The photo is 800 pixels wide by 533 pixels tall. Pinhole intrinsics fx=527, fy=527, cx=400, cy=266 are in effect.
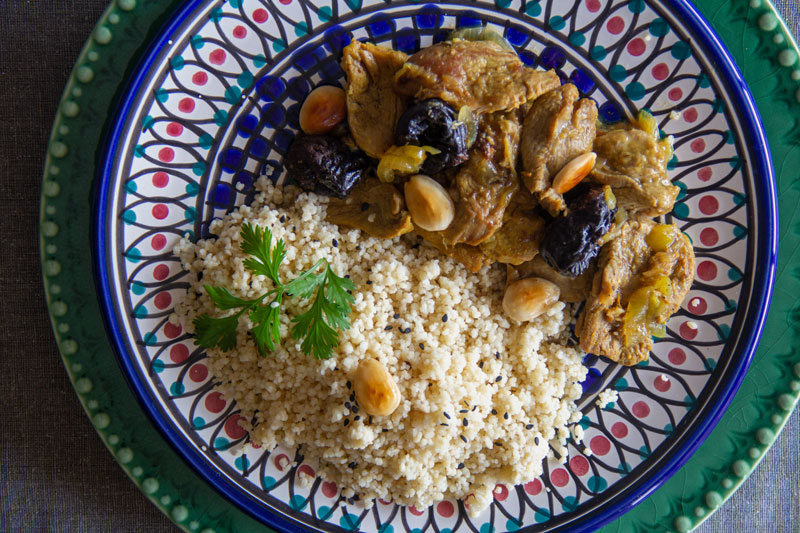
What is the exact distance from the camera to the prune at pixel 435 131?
6.61ft

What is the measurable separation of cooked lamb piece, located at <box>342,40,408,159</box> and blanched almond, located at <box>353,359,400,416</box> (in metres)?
0.88

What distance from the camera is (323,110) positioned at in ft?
7.32

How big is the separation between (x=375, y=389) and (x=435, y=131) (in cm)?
104

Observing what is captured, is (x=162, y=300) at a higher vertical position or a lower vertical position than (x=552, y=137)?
lower

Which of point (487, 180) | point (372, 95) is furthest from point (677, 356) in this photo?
point (372, 95)

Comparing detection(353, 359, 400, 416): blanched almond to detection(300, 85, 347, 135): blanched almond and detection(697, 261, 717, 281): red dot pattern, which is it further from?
detection(697, 261, 717, 281): red dot pattern

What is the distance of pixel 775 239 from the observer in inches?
94.8

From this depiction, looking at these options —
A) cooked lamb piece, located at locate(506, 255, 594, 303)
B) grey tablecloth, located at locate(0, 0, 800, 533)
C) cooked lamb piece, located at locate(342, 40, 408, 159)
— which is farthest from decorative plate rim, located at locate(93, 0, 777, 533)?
cooked lamb piece, located at locate(506, 255, 594, 303)

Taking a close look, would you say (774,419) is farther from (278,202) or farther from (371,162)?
(278,202)

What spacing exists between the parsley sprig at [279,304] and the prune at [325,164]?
29 cm

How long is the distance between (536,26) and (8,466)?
321 centimetres

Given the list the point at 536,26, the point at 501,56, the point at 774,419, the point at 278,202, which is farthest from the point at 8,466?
the point at 774,419

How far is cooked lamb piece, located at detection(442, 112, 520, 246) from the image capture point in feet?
6.98

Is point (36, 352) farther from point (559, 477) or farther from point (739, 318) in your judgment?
point (739, 318)
